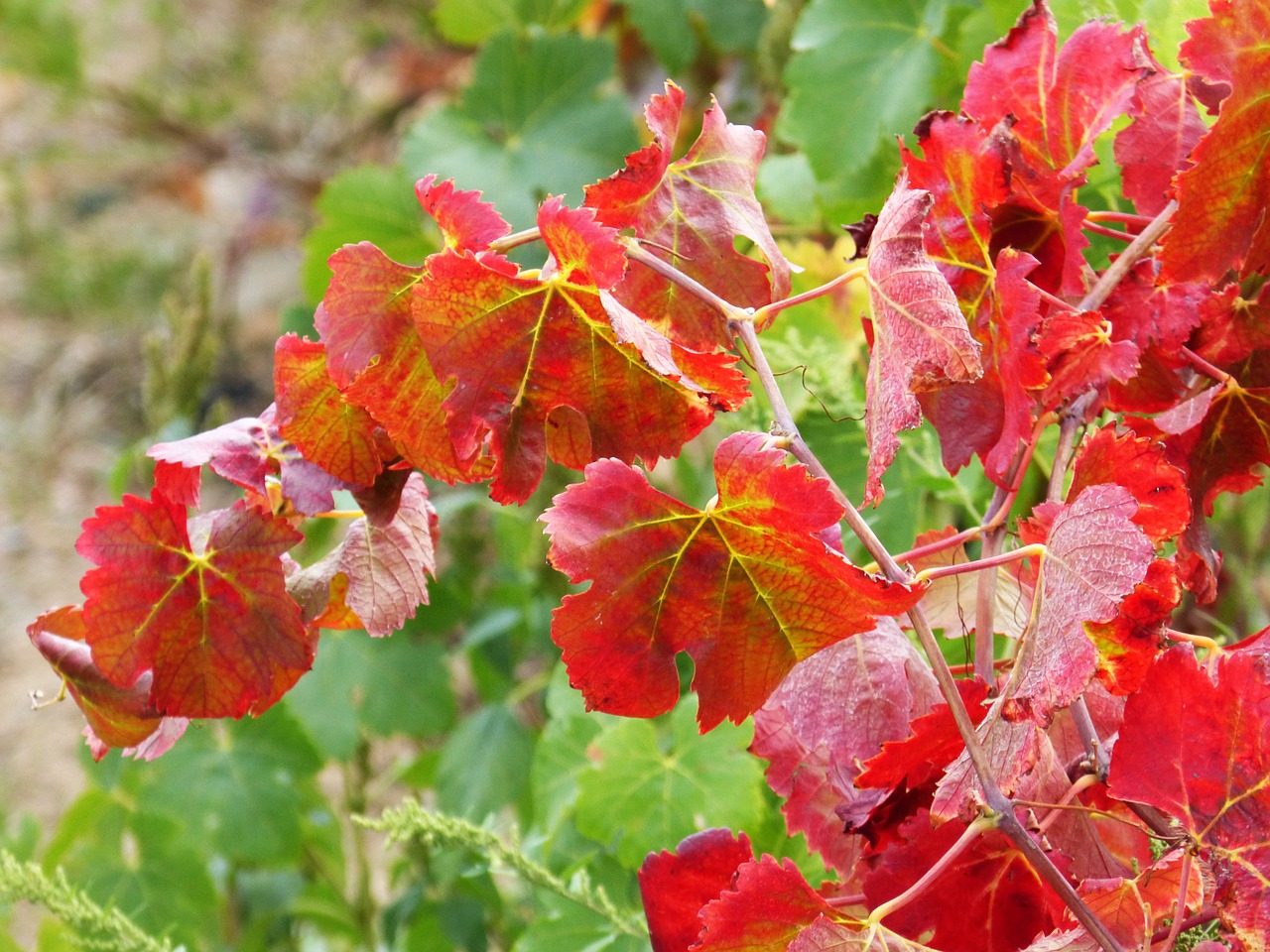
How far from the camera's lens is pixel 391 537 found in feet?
1.11

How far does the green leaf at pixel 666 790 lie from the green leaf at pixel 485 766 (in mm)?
315

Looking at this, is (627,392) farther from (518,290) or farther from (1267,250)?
(1267,250)

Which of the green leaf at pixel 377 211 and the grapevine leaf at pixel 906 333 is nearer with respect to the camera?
the grapevine leaf at pixel 906 333

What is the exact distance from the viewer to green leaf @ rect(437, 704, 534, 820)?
0.92 meters

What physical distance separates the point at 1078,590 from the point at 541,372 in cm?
13

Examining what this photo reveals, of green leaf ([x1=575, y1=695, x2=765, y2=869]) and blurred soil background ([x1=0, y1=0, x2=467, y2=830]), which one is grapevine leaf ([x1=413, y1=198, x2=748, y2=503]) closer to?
green leaf ([x1=575, y1=695, x2=765, y2=869])

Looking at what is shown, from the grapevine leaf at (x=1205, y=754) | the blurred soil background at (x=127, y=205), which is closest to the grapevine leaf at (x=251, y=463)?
the grapevine leaf at (x=1205, y=754)

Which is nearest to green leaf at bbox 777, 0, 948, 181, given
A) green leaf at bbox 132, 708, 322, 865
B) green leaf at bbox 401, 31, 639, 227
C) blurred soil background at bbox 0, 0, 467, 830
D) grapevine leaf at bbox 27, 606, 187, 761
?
green leaf at bbox 401, 31, 639, 227

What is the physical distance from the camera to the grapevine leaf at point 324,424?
1.06 ft

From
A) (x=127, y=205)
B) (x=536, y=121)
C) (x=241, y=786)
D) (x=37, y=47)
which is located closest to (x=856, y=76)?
(x=536, y=121)

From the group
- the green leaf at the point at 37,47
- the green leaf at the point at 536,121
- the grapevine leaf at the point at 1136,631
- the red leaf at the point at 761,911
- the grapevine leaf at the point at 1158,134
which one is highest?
the grapevine leaf at the point at 1158,134

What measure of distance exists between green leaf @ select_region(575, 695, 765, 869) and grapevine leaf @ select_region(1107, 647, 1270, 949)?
13.3 inches

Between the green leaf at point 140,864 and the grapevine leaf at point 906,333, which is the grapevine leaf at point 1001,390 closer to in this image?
the grapevine leaf at point 906,333

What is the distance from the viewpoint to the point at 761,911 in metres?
0.28
